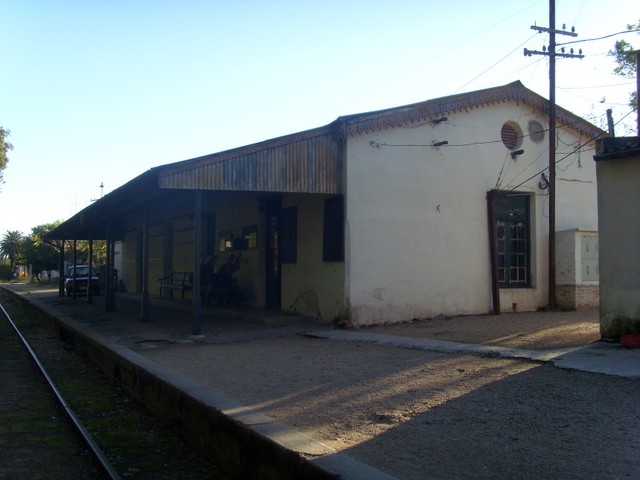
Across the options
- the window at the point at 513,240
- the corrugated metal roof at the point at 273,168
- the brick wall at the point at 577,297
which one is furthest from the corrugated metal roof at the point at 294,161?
the brick wall at the point at 577,297

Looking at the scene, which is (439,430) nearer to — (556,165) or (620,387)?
(620,387)

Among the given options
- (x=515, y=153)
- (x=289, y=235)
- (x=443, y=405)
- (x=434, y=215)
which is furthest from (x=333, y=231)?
(x=443, y=405)

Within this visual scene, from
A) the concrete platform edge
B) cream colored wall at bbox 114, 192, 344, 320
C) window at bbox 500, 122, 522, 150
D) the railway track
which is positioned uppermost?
window at bbox 500, 122, 522, 150

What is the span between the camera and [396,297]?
13023 mm

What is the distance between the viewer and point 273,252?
52.9ft

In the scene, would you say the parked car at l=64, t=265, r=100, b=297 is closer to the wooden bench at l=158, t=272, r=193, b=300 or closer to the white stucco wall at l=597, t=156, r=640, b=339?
the wooden bench at l=158, t=272, r=193, b=300

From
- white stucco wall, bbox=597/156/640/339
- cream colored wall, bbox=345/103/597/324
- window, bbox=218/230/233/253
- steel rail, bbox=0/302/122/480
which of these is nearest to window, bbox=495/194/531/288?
cream colored wall, bbox=345/103/597/324

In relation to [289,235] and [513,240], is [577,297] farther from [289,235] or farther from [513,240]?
[289,235]

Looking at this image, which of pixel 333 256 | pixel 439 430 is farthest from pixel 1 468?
pixel 333 256

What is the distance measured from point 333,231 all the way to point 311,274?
4.59 feet

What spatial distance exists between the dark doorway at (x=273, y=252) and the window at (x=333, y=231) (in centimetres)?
274

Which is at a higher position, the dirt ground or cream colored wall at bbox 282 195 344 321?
cream colored wall at bbox 282 195 344 321

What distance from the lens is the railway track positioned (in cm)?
573

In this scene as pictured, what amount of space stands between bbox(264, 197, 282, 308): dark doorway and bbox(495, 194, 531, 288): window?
548 cm
